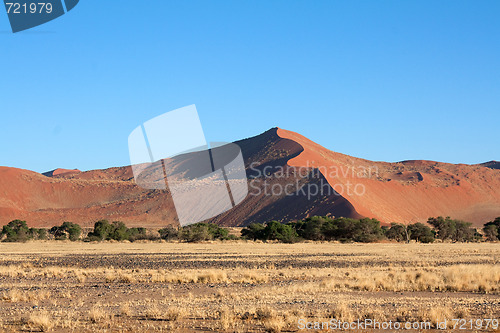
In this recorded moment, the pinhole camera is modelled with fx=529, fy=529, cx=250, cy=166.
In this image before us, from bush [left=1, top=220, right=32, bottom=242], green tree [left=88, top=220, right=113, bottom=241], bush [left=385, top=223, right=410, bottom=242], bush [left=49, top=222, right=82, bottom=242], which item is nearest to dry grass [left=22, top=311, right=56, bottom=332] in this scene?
green tree [left=88, top=220, right=113, bottom=241]

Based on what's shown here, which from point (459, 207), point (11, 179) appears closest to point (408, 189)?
point (459, 207)

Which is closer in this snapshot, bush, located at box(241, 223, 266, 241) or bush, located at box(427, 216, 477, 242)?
bush, located at box(241, 223, 266, 241)

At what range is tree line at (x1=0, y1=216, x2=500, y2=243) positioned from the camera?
67188mm

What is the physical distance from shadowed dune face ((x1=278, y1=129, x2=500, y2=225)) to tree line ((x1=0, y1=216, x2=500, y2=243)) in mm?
21101

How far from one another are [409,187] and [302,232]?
2383 inches

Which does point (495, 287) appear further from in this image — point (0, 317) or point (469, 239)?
point (469, 239)

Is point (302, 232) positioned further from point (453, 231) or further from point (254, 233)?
point (453, 231)

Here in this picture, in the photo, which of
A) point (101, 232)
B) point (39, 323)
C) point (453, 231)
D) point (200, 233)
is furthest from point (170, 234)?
point (39, 323)

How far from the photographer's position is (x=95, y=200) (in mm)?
133750

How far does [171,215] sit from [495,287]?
10119cm

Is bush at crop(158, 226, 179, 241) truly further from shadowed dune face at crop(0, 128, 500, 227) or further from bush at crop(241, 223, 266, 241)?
shadowed dune face at crop(0, 128, 500, 227)

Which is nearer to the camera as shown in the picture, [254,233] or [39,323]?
[39,323]

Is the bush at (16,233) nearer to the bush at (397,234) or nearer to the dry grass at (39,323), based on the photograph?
the bush at (397,234)

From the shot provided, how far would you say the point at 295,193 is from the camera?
109 m
